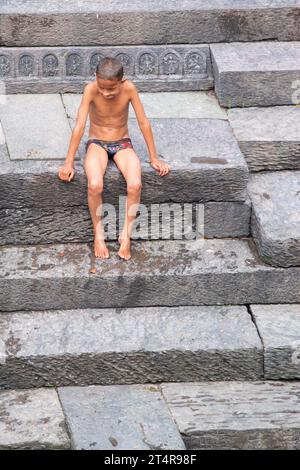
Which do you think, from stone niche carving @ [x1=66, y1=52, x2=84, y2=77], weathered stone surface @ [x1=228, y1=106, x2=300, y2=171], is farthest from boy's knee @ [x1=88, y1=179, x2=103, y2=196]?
stone niche carving @ [x1=66, y1=52, x2=84, y2=77]

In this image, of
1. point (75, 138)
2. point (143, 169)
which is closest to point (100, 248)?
point (143, 169)

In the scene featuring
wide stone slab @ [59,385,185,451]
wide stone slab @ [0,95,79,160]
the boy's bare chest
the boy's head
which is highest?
the boy's head

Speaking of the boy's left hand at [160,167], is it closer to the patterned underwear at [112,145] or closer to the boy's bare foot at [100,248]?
the patterned underwear at [112,145]

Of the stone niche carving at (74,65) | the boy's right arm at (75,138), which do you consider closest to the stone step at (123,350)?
the boy's right arm at (75,138)

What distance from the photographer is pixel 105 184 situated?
655cm

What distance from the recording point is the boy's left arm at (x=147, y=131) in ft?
21.5

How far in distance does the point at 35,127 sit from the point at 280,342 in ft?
6.76

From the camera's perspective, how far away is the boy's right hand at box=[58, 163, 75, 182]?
6.45m

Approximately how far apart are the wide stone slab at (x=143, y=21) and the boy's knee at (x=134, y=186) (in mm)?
1652

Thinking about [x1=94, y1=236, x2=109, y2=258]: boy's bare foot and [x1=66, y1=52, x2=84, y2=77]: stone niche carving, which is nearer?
[x1=94, y1=236, x2=109, y2=258]: boy's bare foot

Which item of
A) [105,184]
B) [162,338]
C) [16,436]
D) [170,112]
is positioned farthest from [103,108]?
[16,436]

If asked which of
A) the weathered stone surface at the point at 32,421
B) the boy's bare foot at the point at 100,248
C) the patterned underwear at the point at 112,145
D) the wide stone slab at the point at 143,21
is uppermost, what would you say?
the wide stone slab at the point at 143,21

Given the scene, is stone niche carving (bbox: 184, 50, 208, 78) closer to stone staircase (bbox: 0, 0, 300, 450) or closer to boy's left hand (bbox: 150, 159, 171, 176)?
stone staircase (bbox: 0, 0, 300, 450)

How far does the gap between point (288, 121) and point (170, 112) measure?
759mm
